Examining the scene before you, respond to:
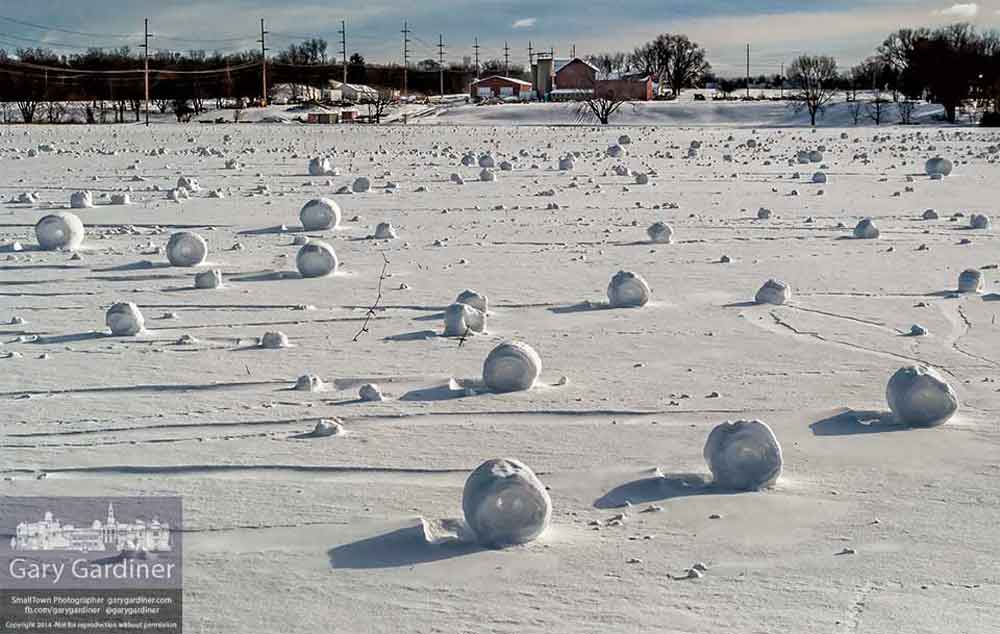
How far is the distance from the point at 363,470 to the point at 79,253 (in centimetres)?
611

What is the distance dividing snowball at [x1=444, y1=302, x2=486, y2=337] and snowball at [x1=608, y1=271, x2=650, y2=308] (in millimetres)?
996

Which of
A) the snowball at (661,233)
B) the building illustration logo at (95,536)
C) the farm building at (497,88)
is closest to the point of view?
the building illustration logo at (95,536)

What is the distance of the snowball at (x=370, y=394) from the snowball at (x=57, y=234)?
540cm

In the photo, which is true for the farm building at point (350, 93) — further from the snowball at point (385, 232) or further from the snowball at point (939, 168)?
the snowball at point (385, 232)

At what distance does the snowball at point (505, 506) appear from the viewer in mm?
3779

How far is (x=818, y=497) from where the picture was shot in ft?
14.1

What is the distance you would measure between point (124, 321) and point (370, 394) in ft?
6.28

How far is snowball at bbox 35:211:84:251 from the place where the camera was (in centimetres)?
1016

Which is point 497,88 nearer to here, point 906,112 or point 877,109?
point 906,112

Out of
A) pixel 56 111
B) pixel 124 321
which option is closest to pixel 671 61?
pixel 56 111

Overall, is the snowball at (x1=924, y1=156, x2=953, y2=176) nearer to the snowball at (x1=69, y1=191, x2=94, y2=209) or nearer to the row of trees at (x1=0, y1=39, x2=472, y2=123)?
the snowball at (x1=69, y1=191, x2=94, y2=209)

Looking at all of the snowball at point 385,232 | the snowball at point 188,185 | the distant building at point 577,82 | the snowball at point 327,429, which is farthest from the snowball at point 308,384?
the distant building at point 577,82

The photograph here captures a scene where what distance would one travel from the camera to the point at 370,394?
5551 mm

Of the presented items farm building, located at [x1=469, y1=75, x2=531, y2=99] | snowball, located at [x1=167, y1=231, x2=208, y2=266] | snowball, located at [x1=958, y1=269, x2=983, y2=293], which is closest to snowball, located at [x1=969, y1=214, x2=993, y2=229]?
snowball, located at [x1=958, y1=269, x2=983, y2=293]
